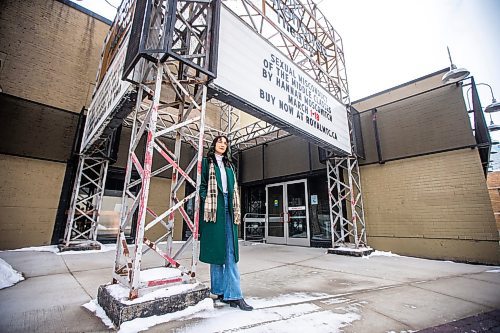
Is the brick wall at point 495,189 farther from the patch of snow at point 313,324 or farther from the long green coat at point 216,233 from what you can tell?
the long green coat at point 216,233

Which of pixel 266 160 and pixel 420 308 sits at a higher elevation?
pixel 266 160

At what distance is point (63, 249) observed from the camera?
18.6ft

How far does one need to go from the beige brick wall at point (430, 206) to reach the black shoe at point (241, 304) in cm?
581

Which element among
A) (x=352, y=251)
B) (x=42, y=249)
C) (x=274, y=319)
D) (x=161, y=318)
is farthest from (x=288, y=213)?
(x=42, y=249)

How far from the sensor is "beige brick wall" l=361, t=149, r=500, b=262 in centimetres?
512

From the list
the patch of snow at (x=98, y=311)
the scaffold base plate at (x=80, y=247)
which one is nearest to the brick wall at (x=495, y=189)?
the patch of snow at (x=98, y=311)

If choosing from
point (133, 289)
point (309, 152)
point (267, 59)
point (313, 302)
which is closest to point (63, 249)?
point (133, 289)

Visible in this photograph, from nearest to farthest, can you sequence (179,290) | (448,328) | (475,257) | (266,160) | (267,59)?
1. (448,328)
2. (179,290)
3. (267,59)
4. (475,257)
5. (266,160)

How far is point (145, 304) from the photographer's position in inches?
74.5

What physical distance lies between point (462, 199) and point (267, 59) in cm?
570

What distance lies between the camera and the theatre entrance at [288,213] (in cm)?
834

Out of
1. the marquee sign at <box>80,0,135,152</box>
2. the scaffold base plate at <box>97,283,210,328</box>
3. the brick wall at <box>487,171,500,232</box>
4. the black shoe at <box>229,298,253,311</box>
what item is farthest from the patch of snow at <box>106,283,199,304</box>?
the brick wall at <box>487,171,500,232</box>

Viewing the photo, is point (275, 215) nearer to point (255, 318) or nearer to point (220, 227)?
point (220, 227)

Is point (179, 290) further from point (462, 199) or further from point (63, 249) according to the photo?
point (462, 199)
